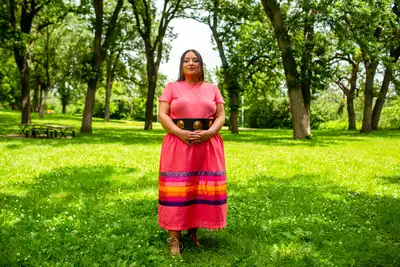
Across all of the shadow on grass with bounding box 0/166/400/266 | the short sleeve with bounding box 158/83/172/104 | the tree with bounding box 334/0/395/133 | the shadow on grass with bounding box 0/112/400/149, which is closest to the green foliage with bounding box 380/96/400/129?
the shadow on grass with bounding box 0/112/400/149

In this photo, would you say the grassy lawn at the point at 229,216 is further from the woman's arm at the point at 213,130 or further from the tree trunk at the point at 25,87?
the tree trunk at the point at 25,87

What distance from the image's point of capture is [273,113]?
66000 millimetres

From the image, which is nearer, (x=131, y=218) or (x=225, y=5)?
(x=131, y=218)

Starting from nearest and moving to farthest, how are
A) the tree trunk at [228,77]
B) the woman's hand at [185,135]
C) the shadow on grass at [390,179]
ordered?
the woman's hand at [185,135] → the shadow on grass at [390,179] → the tree trunk at [228,77]

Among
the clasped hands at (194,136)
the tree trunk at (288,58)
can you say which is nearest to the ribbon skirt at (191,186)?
the clasped hands at (194,136)

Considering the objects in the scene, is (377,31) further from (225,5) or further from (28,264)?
(28,264)

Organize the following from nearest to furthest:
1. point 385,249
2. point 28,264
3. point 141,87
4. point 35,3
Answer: point 28,264, point 385,249, point 35,3, point 141,87

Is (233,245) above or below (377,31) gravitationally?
below

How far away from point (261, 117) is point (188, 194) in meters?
63.3

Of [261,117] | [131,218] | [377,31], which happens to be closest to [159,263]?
[131,218]

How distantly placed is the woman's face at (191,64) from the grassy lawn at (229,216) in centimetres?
267

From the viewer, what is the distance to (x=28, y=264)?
17.2 ft

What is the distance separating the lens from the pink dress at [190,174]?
5484 mm

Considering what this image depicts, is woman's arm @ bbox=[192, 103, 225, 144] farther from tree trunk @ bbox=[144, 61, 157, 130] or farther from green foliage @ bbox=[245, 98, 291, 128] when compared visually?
green foliage @ bbox=[245, 98, 291, 128]
